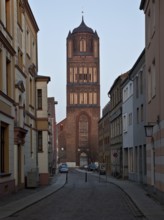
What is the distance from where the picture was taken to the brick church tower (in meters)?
120

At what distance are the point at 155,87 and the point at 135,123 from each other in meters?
21.2

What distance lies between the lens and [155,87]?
23.8m

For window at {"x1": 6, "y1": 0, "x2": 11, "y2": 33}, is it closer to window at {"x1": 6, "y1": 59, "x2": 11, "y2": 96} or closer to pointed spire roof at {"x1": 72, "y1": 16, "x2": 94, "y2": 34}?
window at {"x1": 6, "y1": 59, "x2": 11, "y2": 96}

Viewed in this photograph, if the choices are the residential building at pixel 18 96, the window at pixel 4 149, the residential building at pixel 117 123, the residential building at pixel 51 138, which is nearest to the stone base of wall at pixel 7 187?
the residential building at pixel 18 96

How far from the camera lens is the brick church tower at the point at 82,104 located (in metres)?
120

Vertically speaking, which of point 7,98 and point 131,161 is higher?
point 7,98

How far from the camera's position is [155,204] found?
21.8 m

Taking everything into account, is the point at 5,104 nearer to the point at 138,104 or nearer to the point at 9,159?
the point at 9,159

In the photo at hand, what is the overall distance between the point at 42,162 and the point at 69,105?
7727cm

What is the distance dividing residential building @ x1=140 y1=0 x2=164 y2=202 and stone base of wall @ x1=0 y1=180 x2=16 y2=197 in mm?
Result: 7163

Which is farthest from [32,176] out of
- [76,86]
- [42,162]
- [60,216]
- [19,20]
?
[76,86]

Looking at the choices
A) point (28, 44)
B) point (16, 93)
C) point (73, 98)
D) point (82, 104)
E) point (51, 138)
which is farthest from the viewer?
point (82, 104)

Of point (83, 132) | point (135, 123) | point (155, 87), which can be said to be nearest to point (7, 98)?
point (155, 87)

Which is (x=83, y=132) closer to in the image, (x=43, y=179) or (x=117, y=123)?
(x=117, y=123)
